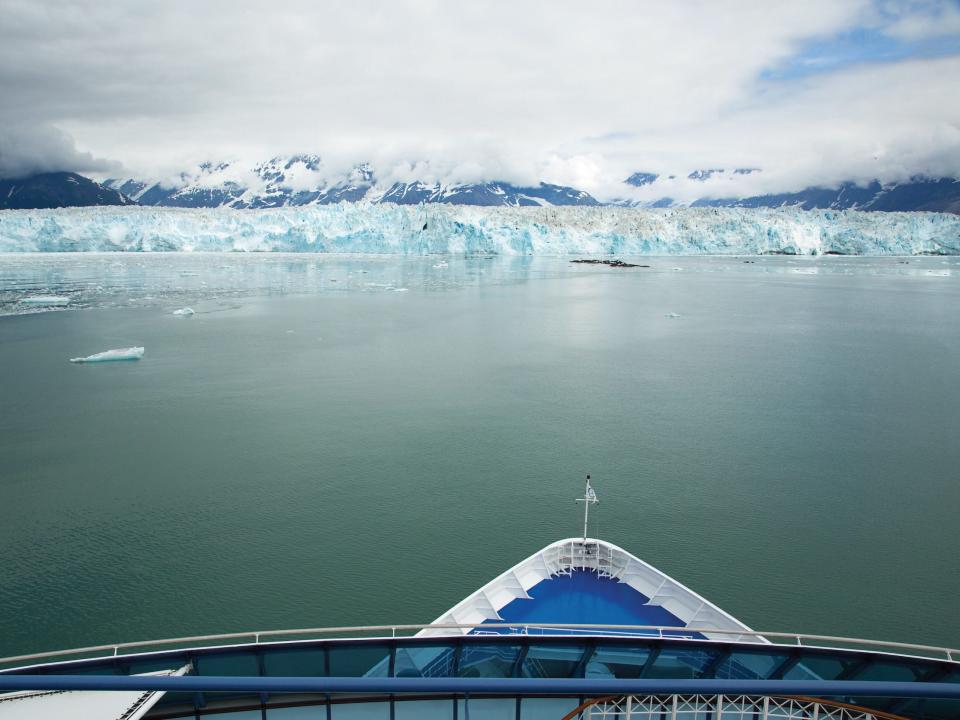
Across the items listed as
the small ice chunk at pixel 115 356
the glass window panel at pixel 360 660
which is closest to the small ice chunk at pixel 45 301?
the small ice chunk at pixel 115 356

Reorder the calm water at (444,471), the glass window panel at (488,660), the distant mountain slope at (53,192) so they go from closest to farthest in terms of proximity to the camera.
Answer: the glass window panel at (488,660)
the calm water at (444,471)
the distant mountain slope at (53,192)

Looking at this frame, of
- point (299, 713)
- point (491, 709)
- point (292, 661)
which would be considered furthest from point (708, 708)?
point (292, 661)

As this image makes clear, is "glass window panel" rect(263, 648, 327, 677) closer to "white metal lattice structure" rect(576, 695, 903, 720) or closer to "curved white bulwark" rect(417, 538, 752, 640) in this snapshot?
"curved white bulwark" rect(417, 538, 752, 640)

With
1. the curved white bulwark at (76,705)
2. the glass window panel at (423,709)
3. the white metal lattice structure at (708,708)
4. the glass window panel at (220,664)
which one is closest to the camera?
the white metal lattice structure at (708,708)

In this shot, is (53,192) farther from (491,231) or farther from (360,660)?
(360,660)

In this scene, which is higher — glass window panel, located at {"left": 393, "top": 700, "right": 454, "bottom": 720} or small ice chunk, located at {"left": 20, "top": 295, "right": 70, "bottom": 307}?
small ice chunk, located at {"left": 20, "top": 295, "right": 70, "bottom": 307}

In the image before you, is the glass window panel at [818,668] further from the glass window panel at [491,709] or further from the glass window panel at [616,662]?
the glass window panel at [491,709]

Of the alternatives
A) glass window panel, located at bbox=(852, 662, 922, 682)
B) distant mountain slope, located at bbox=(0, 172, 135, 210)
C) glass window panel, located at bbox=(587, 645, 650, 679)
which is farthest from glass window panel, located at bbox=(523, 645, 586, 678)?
distant mountain slope, located at bbox=(0, 172, 135, 210)
